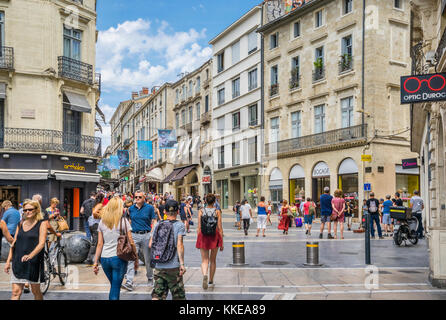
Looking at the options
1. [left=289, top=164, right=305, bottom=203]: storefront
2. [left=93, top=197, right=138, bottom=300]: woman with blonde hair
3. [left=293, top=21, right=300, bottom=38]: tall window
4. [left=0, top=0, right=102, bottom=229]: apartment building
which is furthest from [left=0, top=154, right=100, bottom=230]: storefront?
[left=293, top=21, right=300, bottom=38]: tall window

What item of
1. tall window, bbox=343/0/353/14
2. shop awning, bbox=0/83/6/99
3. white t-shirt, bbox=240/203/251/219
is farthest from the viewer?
tall window, bbox=343/0/353/14

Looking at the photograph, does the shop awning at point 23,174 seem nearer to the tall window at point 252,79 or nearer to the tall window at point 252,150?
the tall window at point 252,150

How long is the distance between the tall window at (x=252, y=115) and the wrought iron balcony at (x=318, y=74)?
802 centimetres

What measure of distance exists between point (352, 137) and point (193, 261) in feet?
63.0

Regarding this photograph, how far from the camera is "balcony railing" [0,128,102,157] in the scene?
73.3 feet

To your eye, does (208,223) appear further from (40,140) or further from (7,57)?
(7,57)

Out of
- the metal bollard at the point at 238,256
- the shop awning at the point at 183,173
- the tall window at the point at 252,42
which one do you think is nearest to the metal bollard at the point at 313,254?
the metal bollard at the point at 238,256

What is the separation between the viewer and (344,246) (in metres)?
15.6

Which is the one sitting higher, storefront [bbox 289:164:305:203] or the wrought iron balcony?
the wrought iron balcony

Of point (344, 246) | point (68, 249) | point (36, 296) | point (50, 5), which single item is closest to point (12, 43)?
point (50, 5)

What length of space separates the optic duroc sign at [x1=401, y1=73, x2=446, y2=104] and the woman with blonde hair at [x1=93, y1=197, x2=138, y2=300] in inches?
262

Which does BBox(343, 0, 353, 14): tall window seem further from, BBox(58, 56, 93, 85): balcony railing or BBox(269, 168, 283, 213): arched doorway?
BBox(58, 56, 93, 85): balcony railing

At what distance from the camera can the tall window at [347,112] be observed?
29.9 metres

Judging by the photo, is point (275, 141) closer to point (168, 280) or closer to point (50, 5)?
point (50, 5)
